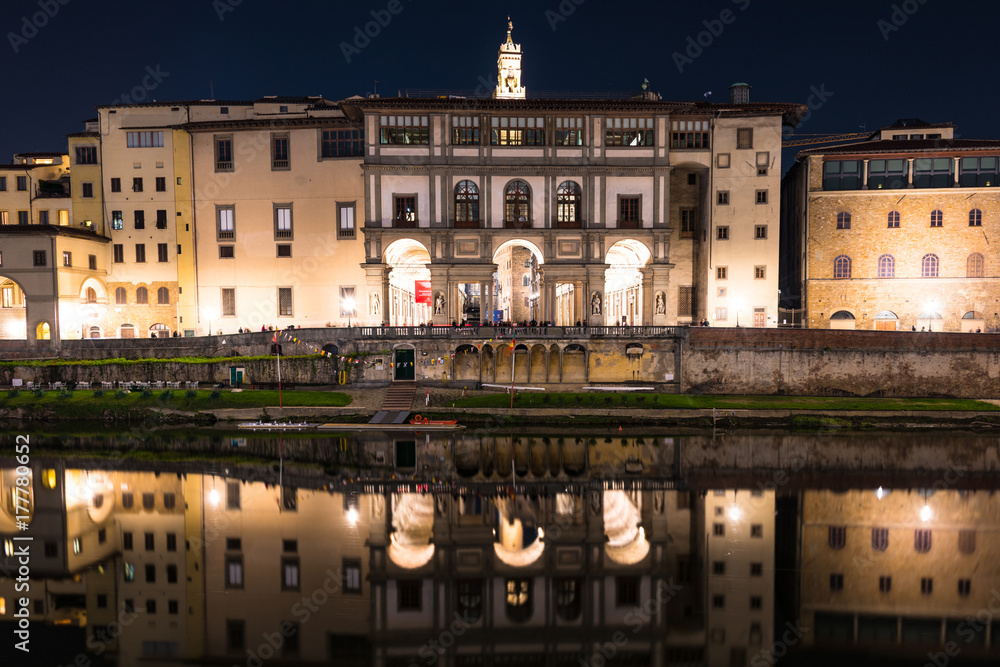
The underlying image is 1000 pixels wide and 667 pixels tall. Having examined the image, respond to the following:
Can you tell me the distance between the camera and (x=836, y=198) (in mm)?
56156

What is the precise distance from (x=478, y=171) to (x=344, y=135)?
13.2 m

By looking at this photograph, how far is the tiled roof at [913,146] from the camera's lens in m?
54.3

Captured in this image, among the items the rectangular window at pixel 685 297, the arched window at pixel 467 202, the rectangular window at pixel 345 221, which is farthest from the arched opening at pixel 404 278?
the rectangular window at pixel 685 297

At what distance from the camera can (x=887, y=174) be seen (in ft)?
183

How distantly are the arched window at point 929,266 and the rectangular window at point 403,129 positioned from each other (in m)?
45.0

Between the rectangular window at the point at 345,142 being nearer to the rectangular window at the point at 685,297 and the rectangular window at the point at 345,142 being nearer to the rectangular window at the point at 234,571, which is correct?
the rectangular window at the point at 685,297

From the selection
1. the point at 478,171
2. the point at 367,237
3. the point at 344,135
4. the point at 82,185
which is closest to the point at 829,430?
the point at 478,171

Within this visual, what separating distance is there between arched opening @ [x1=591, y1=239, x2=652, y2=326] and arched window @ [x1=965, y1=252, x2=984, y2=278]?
28655mm

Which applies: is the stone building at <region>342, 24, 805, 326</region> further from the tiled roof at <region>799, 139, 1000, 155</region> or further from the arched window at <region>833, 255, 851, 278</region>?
the arched window at <region>833, 255, 851, 278</region>

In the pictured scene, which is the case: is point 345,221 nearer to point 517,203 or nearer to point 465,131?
point 465,131

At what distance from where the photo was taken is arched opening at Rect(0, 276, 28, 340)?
A: 57156mm

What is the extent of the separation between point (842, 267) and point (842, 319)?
15.4 feet

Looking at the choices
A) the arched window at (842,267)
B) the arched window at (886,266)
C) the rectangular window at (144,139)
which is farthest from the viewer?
the rectangular window at (144,139)

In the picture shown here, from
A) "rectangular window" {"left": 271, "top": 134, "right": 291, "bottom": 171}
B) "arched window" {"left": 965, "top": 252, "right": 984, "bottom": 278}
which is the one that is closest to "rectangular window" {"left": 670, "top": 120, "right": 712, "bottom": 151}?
"arched window" {"left": 965, "top": 252, "right": 984, "bottom": 278}
